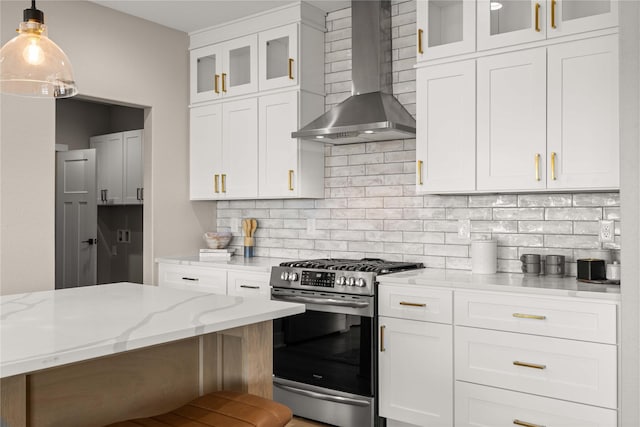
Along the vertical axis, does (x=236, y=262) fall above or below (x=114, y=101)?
below

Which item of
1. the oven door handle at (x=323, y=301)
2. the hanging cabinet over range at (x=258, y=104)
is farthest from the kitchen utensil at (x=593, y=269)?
the hanging cabinet over range at (x=258, y=104)

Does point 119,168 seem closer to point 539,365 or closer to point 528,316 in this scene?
point 528,316

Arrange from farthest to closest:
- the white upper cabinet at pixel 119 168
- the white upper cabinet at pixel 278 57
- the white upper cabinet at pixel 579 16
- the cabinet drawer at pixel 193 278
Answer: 1. the white upper cabinet at pixel 119 168
2. the cabinet drawer at pixel 193 278
3. the white upper cabinet at pixel 278 57
4. the white upper cabinet at pixel 579 16

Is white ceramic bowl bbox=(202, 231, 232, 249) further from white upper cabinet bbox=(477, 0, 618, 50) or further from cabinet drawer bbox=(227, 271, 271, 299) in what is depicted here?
white upper cabinet bbox=(477, 0, 618, 50)

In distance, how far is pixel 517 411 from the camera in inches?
116

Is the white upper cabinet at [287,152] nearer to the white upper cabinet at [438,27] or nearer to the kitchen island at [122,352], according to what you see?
the white upper cabinet at [438,27]

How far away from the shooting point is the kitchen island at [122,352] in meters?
1.62

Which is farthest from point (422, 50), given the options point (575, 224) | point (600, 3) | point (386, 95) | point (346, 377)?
point (346, 377)

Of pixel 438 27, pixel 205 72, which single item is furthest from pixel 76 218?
pixel 438 27

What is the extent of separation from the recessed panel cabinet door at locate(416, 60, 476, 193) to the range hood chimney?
0.18 m

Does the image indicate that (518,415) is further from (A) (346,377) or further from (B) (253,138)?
(B) (253,138)

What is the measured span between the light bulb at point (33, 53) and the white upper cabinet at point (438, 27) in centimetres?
218

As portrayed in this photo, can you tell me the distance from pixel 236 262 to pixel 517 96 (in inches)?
91.7

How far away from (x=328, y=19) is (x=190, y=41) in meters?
1.30
